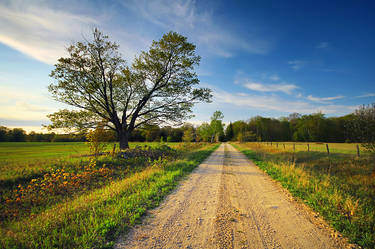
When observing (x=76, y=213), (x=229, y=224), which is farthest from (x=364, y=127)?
(x=76, y=213)

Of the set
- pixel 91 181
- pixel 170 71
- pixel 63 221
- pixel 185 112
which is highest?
pixel 170 71

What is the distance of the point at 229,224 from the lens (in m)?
3.44

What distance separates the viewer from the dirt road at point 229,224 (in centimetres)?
281

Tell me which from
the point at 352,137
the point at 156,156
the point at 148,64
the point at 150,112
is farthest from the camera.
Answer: the point at 150,112

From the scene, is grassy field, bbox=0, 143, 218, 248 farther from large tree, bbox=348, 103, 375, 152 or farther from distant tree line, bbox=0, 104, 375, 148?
large tree, bbox=348, 103, 375, 152

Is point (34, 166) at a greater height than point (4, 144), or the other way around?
point (4, 144)

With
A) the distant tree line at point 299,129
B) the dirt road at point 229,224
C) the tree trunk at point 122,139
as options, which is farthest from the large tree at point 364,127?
the distant tree line at point 299,129

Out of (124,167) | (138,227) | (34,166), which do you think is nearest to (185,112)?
(124,167)

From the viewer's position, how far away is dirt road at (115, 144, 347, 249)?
2.81m

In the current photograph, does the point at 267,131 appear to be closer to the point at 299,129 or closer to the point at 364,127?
the point at 299,129

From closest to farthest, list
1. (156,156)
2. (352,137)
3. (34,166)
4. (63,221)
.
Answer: (63,221) < (34,166) < (352,137) < (156,156)

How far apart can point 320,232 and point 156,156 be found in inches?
486

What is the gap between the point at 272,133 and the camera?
78.7 metres

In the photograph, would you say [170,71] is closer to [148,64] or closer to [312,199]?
[148,64]
